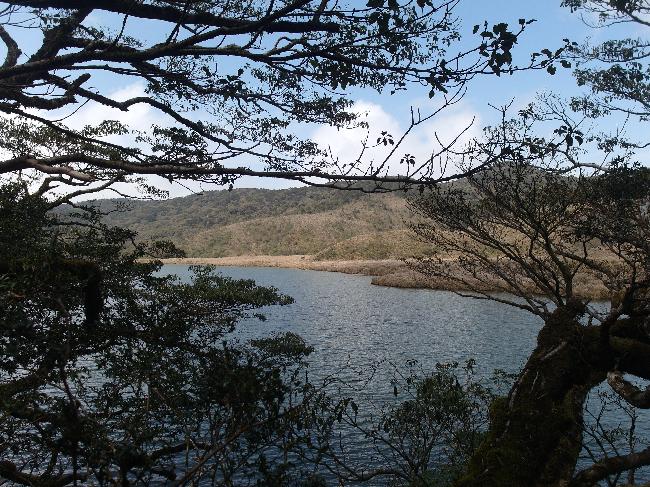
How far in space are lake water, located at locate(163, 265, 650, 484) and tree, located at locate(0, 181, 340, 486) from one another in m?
6.39

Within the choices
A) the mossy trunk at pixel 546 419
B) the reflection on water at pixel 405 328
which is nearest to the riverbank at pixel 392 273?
the reflection on water at pixel 405 328

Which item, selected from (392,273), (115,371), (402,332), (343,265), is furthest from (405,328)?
(343,265)

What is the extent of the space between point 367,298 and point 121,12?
43.6 m

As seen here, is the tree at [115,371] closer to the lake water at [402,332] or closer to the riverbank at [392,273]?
the lake water at [402,332]

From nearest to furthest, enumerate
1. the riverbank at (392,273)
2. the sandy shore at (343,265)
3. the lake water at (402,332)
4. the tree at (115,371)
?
the tree at (115,371) → the lake water at (402,332) → the riverbank at (392,273) → the sandy shore at (343,265)

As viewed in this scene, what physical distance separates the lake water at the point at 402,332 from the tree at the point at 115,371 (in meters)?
6.39

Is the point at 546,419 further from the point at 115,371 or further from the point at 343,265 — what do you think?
the point at 343,265

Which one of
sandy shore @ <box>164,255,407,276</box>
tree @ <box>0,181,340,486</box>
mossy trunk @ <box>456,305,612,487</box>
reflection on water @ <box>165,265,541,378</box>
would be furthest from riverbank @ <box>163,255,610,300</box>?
mossy trunk @ <box>456,305,612,487</box>

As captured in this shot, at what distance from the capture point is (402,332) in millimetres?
29719

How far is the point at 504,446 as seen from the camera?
249 inches

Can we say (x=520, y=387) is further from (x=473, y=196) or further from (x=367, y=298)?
(x=367, y=298)

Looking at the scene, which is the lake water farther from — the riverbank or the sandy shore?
the sandy shore

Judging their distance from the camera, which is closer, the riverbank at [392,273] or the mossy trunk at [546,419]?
the mossy trunk at [546,419]

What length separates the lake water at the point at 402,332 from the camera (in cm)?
2214
